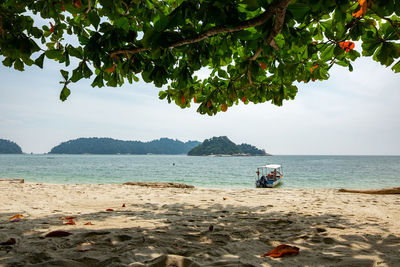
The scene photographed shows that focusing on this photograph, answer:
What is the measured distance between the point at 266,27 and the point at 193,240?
6.72ft

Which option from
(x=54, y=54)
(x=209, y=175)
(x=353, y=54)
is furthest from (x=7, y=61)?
(x=209, y=175)

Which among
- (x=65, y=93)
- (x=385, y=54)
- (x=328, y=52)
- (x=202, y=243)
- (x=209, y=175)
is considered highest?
(x=328, y=52)

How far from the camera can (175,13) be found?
169cm

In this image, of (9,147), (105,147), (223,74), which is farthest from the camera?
(9,147)

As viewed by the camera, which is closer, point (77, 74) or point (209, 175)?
point (77, 74)

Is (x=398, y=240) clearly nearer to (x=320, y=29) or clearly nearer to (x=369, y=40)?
(x=369, y=40)

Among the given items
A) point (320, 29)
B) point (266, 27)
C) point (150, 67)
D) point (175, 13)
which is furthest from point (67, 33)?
point (320, 29)

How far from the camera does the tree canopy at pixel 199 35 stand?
65.8 inches

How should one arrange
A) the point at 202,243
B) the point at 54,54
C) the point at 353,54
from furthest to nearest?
the point at 353,54
the point at 54,54
the point at 202,243

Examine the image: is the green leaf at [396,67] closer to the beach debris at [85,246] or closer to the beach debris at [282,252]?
the beach debris at [282,252]

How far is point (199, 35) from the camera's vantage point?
6.47 feet

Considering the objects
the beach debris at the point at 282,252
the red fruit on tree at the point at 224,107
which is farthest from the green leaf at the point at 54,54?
the beach debris at the point at 282,252

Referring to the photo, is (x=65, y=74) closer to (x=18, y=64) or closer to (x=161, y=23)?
(x=18, y=64)

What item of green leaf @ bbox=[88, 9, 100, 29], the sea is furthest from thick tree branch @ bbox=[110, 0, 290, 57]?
the sea
